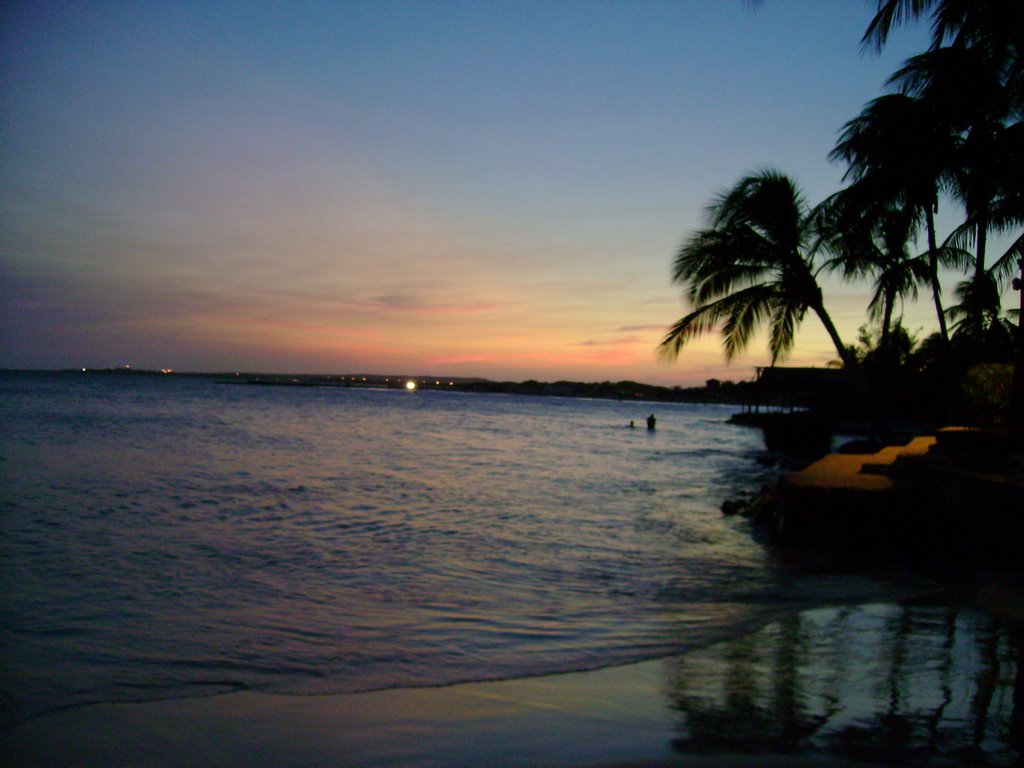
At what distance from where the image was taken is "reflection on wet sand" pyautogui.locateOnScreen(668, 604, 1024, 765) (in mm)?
3852

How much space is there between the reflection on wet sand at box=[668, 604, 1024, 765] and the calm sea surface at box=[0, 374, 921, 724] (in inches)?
29.0

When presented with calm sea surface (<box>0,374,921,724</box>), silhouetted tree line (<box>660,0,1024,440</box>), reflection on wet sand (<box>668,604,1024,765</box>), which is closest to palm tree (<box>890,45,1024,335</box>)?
silhouetted tree line (<box>660,0,1024,440</box>)

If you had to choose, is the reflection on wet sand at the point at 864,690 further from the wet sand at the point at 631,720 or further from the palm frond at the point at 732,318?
the palm frond at the point at 732,318

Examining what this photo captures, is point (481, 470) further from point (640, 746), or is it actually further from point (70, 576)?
point (640, 746)

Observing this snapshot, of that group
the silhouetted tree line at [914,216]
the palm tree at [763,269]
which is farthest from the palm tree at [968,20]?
the palm tree at [763,269]

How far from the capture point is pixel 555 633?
6.30 metres

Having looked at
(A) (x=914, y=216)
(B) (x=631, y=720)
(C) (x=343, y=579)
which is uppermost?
(A) (x=914, y=216)

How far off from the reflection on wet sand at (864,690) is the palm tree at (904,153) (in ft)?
36.9

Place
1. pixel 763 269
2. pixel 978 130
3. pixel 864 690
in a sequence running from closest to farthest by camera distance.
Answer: pixel 864 690
pixel 978 130
pixel 763 269

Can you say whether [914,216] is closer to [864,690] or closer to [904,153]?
[904,153]

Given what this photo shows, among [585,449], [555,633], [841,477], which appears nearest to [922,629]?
[555,633]

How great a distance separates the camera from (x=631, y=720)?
426 centimetres

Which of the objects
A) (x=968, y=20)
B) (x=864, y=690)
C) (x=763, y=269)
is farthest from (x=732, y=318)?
(x=864, y=690)

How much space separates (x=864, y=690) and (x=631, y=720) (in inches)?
60.1
